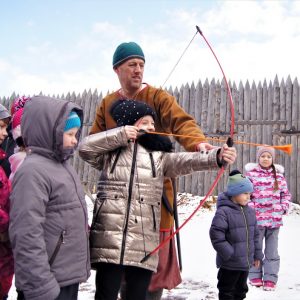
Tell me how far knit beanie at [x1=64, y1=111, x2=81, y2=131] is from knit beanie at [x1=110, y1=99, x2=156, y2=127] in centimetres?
46

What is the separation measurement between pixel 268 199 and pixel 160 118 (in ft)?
8.62

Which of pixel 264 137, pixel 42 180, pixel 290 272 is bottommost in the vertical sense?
pixel 290 272

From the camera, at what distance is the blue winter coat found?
3.71 m

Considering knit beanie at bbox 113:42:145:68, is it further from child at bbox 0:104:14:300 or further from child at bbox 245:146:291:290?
child at bbox 245:146:291:290

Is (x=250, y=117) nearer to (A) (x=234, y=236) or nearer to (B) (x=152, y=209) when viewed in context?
(A) (x=234, y=236)

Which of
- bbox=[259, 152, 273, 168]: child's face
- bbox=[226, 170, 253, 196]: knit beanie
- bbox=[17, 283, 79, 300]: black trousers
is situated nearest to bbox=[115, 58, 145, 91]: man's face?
bbox=[17, 283, 79, 300]: black trousers

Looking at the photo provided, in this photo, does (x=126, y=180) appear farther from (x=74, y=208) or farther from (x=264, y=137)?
(x=264, y=137)

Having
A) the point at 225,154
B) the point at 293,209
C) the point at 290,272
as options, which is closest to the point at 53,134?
the point at 225,154

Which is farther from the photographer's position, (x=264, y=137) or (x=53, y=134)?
(x=264, y=137)

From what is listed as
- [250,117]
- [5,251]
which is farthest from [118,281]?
[250,117]

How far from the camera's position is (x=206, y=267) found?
529cm

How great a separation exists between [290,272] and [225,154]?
3442mm

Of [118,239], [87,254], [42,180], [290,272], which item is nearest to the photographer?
[42,180]

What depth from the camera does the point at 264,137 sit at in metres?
9.30
